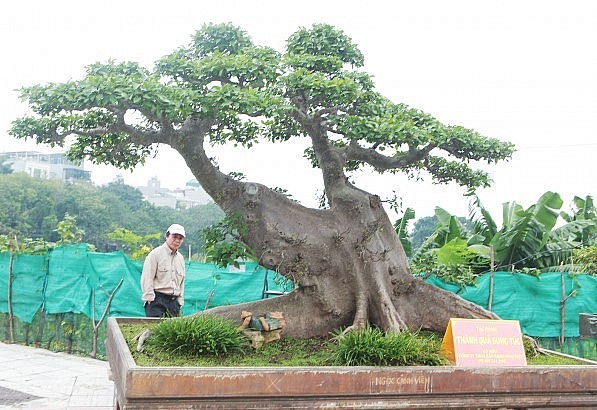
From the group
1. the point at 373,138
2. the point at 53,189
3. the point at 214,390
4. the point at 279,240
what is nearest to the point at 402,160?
the point at 373,138

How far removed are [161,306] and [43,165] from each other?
5312cm

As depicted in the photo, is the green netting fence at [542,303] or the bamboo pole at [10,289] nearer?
the green netting fence at [542,303]

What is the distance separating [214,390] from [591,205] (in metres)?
11.7

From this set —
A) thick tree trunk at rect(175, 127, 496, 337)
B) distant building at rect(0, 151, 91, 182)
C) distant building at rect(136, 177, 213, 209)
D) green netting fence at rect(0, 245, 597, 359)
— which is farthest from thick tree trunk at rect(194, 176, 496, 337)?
distant building at rect(136, 177, 213, 209)

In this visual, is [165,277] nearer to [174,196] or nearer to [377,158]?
[377,158]

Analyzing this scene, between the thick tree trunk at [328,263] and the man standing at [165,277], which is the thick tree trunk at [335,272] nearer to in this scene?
the thick tree trunk at [328,263]

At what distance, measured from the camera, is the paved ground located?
20.4 ft

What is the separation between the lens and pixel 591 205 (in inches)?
519

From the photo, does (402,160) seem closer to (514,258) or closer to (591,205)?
(514,258)

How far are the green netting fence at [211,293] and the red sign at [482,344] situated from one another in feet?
12.2

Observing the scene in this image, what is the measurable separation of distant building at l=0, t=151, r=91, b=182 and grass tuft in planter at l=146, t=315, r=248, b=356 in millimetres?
47473

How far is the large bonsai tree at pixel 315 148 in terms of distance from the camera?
15.5ft

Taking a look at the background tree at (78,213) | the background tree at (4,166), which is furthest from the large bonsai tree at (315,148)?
the background tree at (4,166)

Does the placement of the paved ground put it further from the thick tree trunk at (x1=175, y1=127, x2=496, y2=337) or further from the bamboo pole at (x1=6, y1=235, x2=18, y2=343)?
the thick tree trunk at (x1=175, y1=127, x2=496, y2=337)
